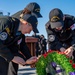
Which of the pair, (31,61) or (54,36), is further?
(54,36)

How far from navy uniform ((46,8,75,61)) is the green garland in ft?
2.37

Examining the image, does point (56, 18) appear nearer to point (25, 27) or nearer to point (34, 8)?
point (34, 8)

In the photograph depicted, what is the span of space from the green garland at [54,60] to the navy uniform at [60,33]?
0.72 meters

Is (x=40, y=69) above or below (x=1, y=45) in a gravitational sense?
below

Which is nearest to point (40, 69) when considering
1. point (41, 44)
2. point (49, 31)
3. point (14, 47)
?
point (14, 47)

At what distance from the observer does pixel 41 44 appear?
693 inches

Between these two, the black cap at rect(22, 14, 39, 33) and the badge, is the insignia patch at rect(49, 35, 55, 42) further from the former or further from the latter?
the black cap at rect(22, 14, 39, 33)

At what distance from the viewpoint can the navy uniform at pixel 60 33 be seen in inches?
175

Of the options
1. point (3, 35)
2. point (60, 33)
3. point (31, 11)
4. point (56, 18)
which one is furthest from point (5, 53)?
point (60, 33)

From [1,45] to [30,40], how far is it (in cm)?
987

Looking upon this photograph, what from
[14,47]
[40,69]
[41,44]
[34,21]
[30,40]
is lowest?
[41,44]

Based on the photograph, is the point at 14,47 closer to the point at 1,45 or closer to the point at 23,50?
the point at 23,50

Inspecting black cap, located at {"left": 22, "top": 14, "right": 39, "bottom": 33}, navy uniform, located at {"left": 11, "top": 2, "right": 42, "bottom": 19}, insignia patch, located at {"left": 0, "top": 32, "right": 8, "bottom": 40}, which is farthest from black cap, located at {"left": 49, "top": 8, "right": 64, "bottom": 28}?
insignia patch, located at {"left": 0, "top": 32, "right": 8, "bottom": 40}

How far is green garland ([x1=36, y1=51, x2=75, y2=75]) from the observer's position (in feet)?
11.7
